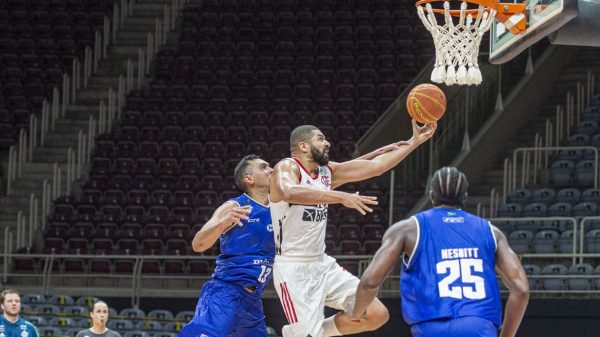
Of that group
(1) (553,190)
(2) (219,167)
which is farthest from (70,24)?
(1) (553,190)

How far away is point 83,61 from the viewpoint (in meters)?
28.2

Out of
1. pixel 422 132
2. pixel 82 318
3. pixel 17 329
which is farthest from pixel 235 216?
pixel 82 318

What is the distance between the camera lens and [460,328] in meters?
6.72

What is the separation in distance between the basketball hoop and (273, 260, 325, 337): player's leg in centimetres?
294

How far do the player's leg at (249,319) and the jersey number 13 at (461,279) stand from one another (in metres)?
3.05

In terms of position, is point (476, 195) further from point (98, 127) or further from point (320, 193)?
point (320, 193)

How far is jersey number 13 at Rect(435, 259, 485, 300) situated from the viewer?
6.80 metres

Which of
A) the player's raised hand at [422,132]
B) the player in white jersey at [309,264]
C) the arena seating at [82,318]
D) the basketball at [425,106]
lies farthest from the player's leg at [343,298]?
the arena seating at [82,318]

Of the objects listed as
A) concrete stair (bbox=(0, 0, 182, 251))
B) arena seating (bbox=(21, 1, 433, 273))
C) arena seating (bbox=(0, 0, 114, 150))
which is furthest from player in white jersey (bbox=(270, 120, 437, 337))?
arena seating (bbox=(0, 0, 114, 150))

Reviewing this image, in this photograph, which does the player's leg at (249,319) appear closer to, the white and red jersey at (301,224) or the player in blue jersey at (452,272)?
the white and red jersey at (301,224)

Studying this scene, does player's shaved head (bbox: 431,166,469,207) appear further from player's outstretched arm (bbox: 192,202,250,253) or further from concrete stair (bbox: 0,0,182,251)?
concrete stair (bbox: 0,0,182,251)

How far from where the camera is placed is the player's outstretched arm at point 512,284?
22.5ft

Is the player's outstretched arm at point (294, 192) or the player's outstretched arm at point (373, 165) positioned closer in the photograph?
the player's outstretched arm at point (294, 192)

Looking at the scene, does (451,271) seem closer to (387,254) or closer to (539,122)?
(387,254)
